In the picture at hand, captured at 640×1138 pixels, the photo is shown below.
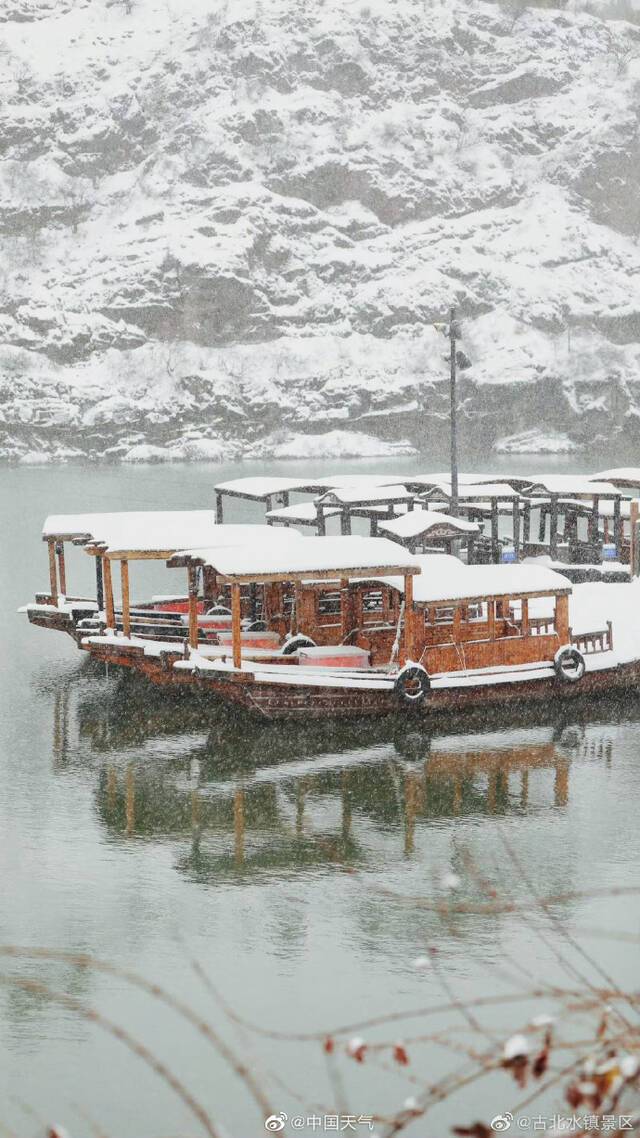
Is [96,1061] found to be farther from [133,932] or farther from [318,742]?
[318,742]

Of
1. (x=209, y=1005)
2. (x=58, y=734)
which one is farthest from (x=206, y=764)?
(x=209, y=1005)

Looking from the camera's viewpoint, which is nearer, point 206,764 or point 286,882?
point 286,882

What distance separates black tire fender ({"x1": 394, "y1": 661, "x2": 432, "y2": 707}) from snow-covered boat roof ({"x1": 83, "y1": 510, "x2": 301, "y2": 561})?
190 inches

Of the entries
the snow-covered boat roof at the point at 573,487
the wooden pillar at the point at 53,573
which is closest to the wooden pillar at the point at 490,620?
the wooden pillar at the point at 53,573

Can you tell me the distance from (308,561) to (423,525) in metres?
9.23

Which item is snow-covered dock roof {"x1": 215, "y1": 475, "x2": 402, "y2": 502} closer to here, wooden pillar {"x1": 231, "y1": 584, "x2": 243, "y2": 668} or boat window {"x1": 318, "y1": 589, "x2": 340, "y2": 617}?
boat window {"x1": 318, "y1": 589, "x2": 340, "y2": 617}

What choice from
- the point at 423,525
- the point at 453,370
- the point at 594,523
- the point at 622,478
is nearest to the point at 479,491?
the point at 594,523

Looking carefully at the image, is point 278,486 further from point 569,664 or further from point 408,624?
point 569,664

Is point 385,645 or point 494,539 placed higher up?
point 494,539

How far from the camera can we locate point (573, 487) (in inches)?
1811

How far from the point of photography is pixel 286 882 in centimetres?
1822

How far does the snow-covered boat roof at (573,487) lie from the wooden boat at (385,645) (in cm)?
1466

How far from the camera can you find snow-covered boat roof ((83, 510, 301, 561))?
31.3 m

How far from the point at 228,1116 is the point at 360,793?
10690mm
